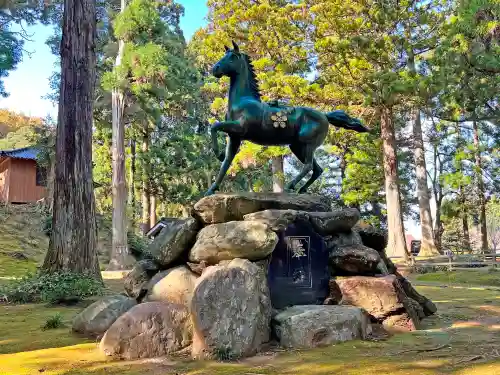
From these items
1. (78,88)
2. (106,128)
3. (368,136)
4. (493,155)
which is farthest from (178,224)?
(493,155)

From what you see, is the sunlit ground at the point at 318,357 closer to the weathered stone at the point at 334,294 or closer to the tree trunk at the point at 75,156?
the weathered stone at the point at 334,294

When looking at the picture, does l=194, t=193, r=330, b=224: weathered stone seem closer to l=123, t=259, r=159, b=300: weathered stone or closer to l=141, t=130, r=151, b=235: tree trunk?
l=123, t=259, r=159, b=300: weathered stone

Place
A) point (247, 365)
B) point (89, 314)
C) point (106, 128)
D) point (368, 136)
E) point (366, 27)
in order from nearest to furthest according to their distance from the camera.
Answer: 1. point (247, 365)
2. point (89, 314)
3. point (366, 27)
4. point (368, 136)
5. point (106, 128)

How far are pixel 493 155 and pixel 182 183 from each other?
708 inches

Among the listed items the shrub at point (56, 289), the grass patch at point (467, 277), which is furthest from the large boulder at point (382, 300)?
the grass patch at point (467, 277)

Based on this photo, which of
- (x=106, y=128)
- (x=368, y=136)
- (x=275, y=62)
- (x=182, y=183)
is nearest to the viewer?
(x=275, y=62)

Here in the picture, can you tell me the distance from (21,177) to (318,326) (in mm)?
25768

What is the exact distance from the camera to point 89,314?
18.8 feet

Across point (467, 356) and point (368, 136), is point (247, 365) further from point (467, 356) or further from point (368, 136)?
point (368, 136)

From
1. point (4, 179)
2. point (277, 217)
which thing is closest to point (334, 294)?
point (277, 217)

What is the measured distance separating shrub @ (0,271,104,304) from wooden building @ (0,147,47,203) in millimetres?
18790

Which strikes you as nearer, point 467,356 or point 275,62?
point 467,356

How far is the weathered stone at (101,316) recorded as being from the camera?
557cm

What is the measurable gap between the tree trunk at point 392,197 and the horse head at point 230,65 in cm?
1026
